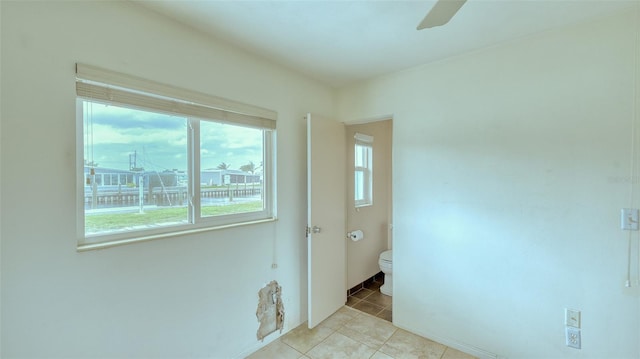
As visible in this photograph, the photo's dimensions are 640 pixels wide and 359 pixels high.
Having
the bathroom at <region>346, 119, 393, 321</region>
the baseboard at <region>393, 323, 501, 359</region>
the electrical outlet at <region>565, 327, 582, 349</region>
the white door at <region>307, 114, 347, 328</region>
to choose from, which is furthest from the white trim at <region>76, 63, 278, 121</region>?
the electrical outlet at <region>565, 327, 582, 349</region>

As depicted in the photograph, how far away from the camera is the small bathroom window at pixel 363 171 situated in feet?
11.0

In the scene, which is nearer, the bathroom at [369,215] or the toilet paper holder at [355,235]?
the toilet paper holder at [355,235]

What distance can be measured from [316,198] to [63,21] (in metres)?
1.93

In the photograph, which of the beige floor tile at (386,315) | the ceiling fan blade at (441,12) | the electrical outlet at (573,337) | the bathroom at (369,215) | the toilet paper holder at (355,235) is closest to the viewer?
the ceiling fan blade at (441,12)

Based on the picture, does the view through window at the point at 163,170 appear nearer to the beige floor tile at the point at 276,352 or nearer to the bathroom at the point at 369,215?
the beige floor tile at the point at 276,352

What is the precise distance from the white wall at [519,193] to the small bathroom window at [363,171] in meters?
0.87

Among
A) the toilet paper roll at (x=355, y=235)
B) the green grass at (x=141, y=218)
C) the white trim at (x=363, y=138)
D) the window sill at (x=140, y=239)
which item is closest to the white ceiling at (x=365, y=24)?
the white trim at (x=363, y=138)

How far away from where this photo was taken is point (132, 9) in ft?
4.98

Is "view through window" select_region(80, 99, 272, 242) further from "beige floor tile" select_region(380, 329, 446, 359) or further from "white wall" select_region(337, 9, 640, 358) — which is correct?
"beige floor tile" select_region(380, 329, 446, 359)

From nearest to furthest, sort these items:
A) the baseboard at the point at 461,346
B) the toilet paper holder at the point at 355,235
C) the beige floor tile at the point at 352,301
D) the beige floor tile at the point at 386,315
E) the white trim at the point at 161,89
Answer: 1. the white trim at the point at 161,89
2. the baseboard at the point at 461,346
3. the beige floor tile at the point at 386,315
4. the beige floor tile at the point at 352,301
5. the toilet paper holder at the point at 355,235

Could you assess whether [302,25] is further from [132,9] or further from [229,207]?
[229,207]

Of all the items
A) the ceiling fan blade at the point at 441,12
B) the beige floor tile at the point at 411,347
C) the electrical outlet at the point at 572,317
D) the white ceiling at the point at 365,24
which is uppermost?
the white ceiling at the point at 365,24

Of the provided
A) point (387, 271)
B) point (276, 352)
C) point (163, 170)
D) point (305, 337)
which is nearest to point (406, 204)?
point (387, 271)

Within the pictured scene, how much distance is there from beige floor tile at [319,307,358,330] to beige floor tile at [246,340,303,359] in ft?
1.51
